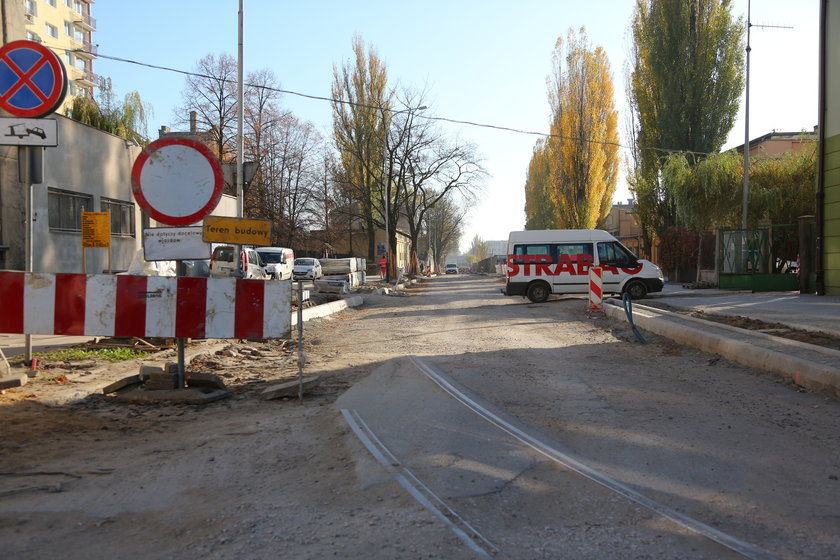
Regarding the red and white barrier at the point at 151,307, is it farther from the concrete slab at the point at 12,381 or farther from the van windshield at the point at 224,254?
the van windshield at the point at 224,254

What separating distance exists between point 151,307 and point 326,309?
11.9 metres

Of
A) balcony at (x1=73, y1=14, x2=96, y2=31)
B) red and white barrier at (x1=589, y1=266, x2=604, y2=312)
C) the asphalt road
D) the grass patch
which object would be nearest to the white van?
red and white barrier at (x1=589, y1=266, x2=604, y2=312)

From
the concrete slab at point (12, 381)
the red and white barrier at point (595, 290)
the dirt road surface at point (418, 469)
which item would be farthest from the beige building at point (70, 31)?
the dirt road surface at point (418, 469)

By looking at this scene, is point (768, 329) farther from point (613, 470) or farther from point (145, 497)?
point (145, 497)

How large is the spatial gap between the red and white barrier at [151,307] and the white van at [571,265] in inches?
664

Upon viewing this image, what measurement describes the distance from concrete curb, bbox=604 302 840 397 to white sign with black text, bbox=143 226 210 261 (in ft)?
20.6

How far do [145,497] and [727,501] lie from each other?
3349mm

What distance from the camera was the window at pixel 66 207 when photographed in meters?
19.9

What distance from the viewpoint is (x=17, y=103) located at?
695 cm

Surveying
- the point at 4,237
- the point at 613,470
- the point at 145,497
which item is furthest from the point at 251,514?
the point at 4,237

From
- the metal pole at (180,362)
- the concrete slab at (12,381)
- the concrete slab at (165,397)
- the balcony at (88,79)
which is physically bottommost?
the concrete slab at (165,397)

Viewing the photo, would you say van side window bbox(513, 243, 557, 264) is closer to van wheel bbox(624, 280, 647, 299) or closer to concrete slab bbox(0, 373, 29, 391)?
van wheel bbox(624, 280, 647, 299)

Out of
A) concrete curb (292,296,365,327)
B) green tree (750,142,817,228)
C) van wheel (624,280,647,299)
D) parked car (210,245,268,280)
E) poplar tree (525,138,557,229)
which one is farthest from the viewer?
poplar tree (525,138,557,229)

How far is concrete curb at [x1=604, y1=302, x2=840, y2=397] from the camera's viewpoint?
682 centimetres
